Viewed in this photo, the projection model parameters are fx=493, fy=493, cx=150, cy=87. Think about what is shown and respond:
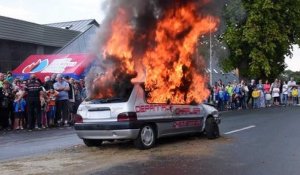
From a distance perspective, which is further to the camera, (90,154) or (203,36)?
(203,36)

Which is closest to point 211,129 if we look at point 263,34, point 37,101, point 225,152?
point 225,152

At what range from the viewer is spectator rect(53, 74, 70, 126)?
17.6 m

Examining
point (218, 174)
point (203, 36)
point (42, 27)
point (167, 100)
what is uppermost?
point (42, 27)

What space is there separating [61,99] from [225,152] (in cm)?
868

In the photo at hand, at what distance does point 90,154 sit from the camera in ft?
34.1

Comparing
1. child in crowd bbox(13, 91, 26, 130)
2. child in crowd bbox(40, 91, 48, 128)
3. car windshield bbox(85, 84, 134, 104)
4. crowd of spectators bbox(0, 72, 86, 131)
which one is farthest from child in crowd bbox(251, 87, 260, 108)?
car windshield bbox(85, 84, 134, 104)

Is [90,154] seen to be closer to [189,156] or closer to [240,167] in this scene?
[189,156]

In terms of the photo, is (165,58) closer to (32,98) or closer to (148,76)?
(148,76)

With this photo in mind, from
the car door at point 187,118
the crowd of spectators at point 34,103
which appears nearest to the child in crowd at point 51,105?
the crowd of spectators at point 34,103

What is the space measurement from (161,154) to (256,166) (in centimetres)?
220

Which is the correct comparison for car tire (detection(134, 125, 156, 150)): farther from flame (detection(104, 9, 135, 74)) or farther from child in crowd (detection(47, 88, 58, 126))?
child in crowd (detection(47, 88, 58, 126))

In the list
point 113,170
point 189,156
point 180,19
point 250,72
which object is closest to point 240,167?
point 189,156

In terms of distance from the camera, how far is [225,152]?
34.4ft

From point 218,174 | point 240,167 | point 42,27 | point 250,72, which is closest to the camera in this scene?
point 218,174
